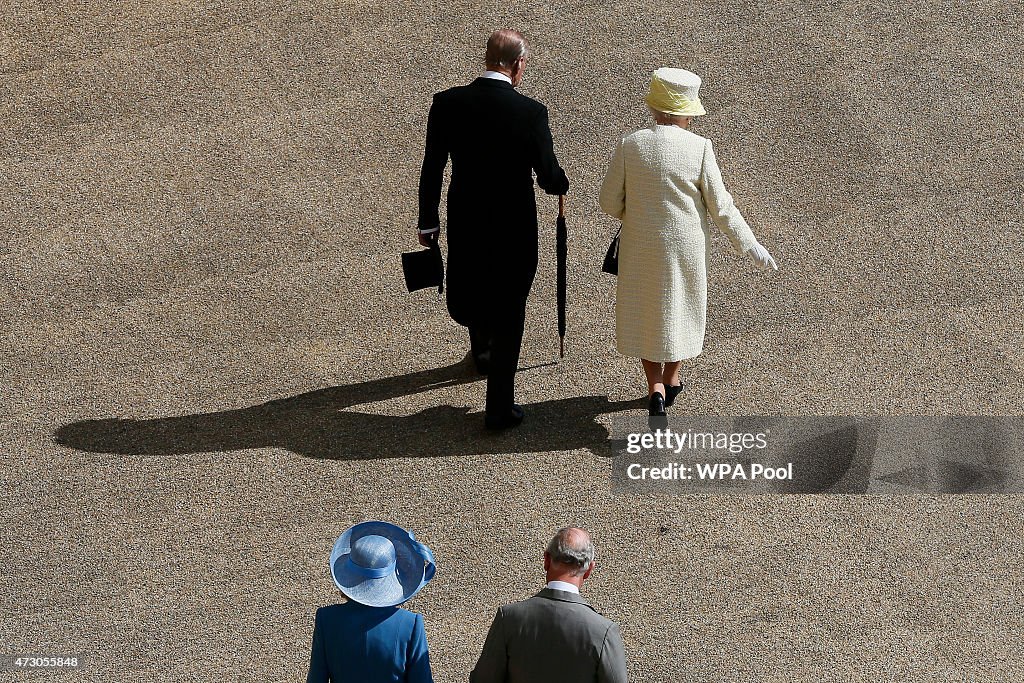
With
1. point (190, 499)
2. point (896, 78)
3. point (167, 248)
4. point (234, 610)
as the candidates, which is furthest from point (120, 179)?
point (896, 78)

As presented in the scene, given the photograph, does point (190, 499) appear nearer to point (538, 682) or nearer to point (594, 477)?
point (594, 477)

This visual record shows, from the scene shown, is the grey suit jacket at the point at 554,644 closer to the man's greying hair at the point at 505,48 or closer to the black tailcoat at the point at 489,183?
the black tailcoat at the point at 489,183

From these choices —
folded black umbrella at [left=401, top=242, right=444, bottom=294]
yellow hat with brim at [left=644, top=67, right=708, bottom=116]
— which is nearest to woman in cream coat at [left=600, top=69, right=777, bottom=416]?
yellow hat with brim at [left=644, top=67, right=708, bottom=116]

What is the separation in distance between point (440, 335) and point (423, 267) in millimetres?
697

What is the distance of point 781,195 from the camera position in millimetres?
8234

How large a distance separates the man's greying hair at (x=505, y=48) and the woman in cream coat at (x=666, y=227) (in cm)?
61

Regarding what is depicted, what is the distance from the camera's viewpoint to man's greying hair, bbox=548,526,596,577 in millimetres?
4656

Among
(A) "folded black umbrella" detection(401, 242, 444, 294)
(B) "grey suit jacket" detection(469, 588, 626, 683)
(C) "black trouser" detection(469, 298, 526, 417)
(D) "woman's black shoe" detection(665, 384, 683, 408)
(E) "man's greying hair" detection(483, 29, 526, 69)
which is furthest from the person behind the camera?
(D) "woman's black shoe" detection(665, 384, 683, 408)

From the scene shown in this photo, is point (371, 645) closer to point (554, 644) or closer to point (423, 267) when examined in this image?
point (554, 644)

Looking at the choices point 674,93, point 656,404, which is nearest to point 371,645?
point 656,404

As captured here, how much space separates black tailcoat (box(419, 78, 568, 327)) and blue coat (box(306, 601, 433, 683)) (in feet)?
7.59

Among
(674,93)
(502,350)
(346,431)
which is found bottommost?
(346,431)

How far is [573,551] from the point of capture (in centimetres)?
466

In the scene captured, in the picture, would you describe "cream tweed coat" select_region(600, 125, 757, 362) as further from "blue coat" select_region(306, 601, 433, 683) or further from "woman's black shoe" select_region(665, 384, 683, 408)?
"blue coat" select_region(306, 601, 433, 683)
